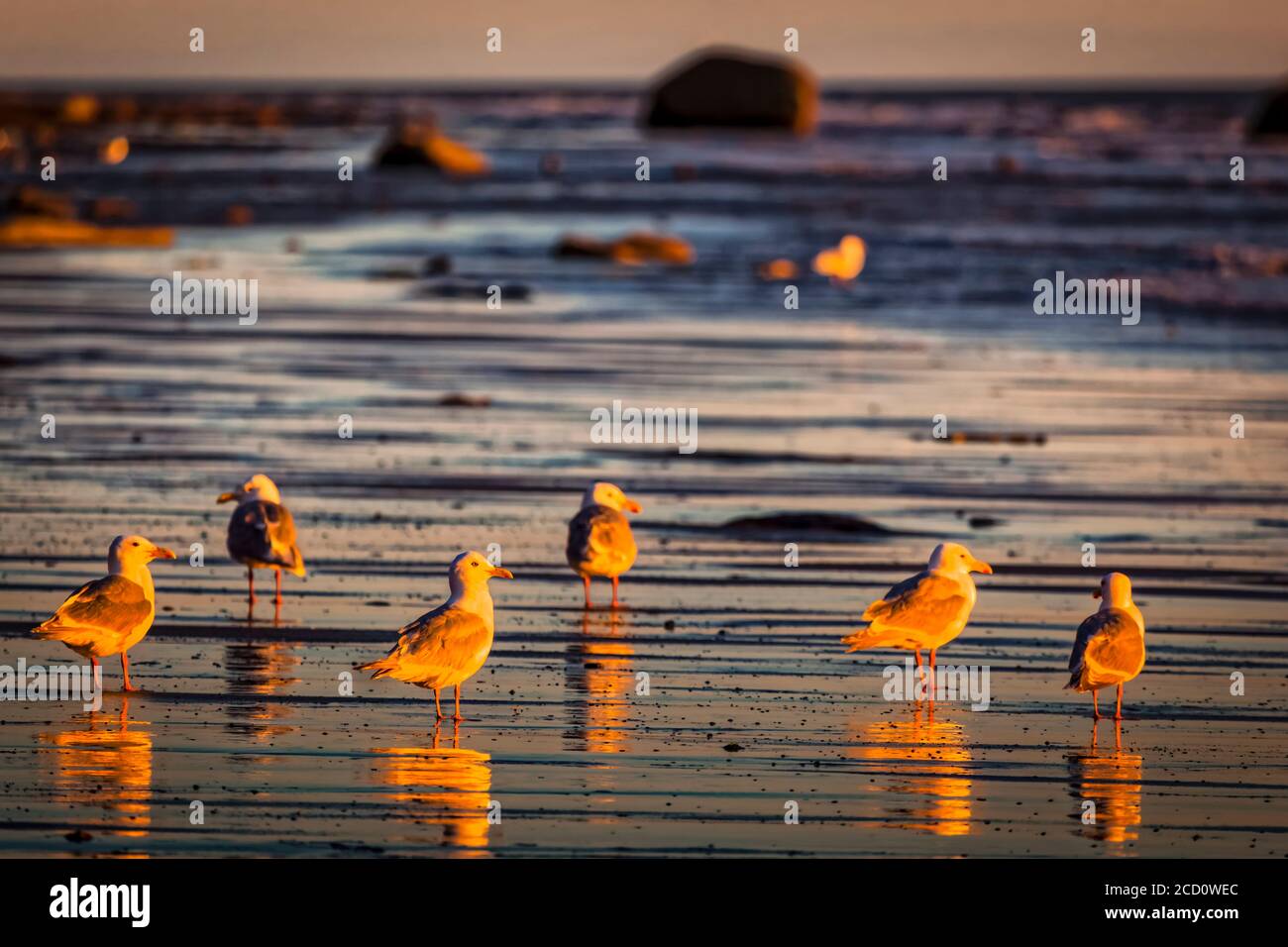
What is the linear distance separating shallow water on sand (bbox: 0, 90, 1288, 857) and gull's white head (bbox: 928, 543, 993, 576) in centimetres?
59

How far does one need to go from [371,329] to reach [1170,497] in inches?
607

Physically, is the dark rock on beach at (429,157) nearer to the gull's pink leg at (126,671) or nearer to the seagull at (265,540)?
the seagull at (265,540)

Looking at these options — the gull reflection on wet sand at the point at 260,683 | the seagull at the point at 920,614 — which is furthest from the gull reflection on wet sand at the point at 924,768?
the gull reflection on wet sand at the point at 260,683

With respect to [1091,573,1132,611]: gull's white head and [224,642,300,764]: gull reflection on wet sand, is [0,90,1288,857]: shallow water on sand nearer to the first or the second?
[224,642,300,764]: gull reflection on wet sand

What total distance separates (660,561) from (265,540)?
307 cm

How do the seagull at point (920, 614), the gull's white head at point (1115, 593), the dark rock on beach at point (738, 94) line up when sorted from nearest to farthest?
the gull's white head at point (1115, 593)
the seagull at point (920, 614)
the dark rock on beach at point (738, 94)

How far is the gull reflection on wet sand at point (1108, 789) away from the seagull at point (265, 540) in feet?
18.0

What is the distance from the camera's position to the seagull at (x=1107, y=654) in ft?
38.7


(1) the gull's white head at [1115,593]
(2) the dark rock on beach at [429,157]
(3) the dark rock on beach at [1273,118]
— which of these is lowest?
(1) the gull's white head at [1115,593]

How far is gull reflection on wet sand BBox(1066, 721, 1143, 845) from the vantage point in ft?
32.1

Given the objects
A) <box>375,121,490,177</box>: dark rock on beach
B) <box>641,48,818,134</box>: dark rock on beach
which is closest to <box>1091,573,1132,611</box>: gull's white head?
<box>375,121,490,177</box>: dark rock on beach

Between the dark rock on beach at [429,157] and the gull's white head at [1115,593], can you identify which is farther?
the dark rock on beach at [429,157]
